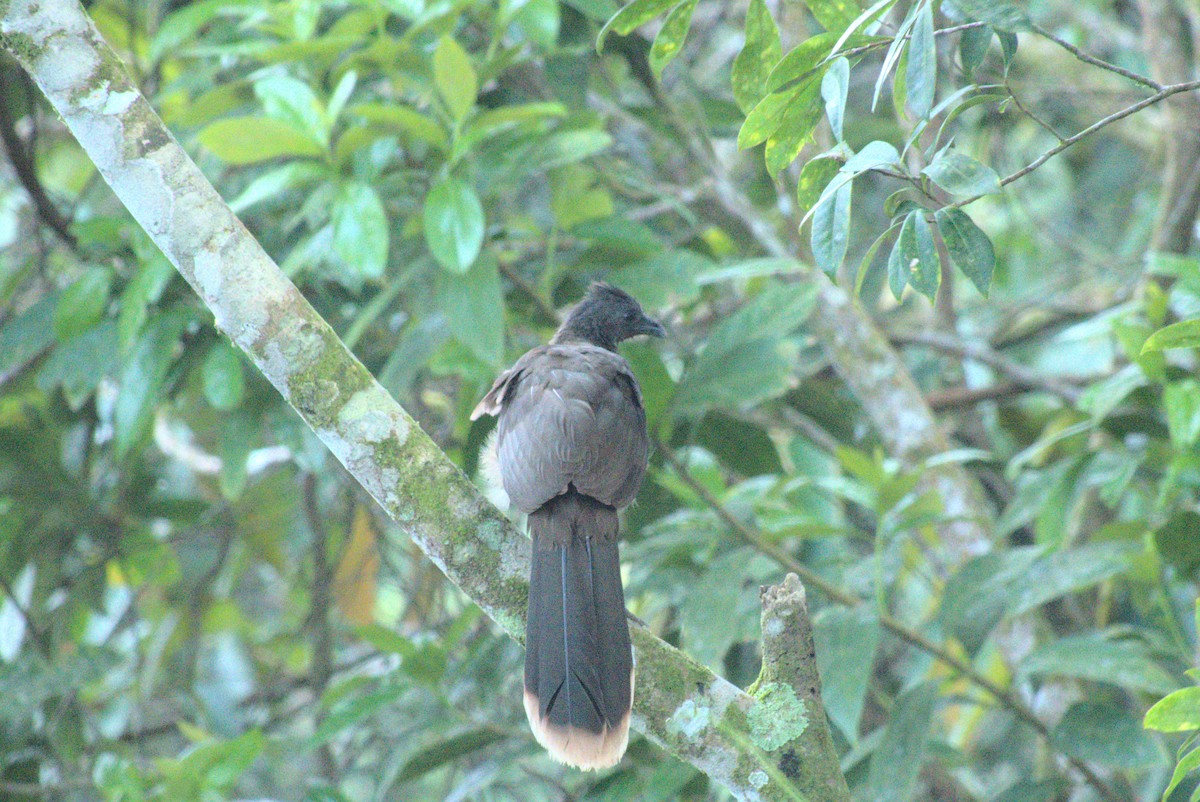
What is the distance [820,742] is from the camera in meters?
2.31

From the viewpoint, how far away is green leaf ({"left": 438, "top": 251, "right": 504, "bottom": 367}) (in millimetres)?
3553

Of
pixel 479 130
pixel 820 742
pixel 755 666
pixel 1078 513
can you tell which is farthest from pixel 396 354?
pixel 1078 513

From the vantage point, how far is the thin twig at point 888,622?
144 inches

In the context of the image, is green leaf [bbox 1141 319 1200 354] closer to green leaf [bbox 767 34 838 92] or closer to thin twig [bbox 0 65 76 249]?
green leaf [bbox 767 34 838 92]

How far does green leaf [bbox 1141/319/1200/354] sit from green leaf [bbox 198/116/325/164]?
8.08 ft

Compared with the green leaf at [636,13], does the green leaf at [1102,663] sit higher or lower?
lower

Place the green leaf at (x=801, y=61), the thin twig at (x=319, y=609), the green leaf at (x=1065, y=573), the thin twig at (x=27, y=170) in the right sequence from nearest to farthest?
the green leaf at (x=801, y=61), the green leaf at (x=1065, y=573), the thin twig at (x=27, y=170), the thin twig at (x=319, y=609)

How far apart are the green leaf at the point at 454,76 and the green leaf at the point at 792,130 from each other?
5.14 ft

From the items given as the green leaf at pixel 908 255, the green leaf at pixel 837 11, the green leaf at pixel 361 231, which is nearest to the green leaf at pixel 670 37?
the green leaf at pixel 837 11

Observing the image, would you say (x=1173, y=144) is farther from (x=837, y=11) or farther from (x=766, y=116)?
(x=766, y=116)

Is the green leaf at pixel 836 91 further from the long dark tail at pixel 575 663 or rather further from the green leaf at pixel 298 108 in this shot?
the green leaf at pixel 298 108

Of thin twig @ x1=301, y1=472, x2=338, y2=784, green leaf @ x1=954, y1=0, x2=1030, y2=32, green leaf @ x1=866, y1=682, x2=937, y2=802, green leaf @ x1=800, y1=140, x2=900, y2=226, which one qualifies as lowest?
thin twig @ x1=301, y1=472, x2=338, y2=784

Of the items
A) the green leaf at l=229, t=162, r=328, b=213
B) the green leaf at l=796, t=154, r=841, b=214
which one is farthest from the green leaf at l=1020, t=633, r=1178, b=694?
the green leaf at l=229, t=162, r=328, b=213

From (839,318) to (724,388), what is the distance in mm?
1034
